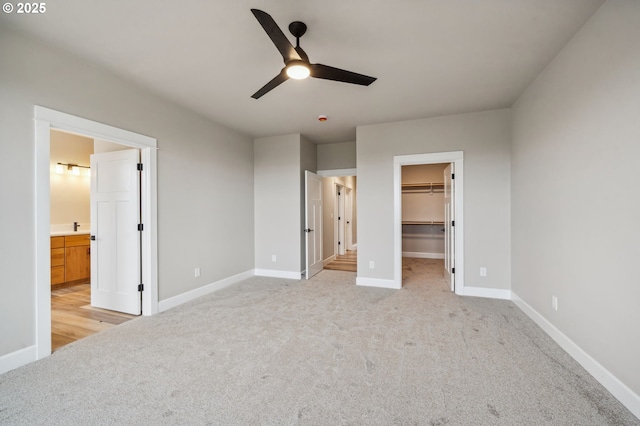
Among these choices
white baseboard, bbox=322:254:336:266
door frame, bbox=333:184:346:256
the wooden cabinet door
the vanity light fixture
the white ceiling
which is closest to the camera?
the white ceiling

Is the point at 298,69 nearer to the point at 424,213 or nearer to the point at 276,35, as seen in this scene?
the point at 276,35

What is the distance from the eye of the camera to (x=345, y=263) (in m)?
6.56

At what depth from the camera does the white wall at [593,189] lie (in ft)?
5.56

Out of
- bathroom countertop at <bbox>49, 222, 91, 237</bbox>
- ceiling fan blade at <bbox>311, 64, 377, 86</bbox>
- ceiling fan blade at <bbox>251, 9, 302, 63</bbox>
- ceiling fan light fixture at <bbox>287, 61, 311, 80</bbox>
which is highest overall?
ceiling fan blade at <bbox>251, 9, 302, 63</bbox>

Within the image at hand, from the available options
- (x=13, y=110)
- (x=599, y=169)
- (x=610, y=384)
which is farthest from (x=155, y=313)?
→ (x=599, y=169)

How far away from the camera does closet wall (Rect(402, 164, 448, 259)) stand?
7.07 metres

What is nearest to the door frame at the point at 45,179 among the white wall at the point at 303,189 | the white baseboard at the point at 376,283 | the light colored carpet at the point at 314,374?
the light colored carpet at the point at 314,374

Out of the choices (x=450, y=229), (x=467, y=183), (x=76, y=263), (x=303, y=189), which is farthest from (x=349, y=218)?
(x=76, y=263)

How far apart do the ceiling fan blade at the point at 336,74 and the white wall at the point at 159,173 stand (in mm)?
2252

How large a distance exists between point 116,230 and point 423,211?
6593mm

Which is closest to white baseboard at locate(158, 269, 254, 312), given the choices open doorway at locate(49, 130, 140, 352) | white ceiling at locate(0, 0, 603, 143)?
open doorway at locate(49, 130, 140, 352)

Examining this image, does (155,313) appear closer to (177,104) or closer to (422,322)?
(177,104)

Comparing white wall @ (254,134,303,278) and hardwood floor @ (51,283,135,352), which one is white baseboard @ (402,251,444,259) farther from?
hardwood floor @ (51,283,135,352)

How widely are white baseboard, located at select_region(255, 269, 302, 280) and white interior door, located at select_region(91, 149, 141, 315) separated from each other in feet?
7.27
